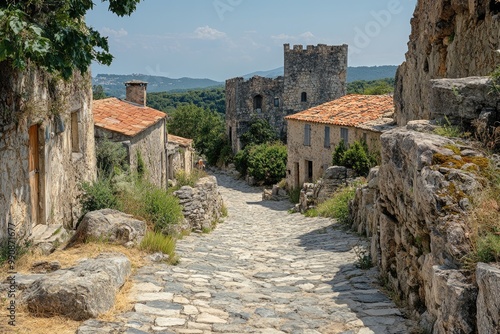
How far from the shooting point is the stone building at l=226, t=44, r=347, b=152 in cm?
4481

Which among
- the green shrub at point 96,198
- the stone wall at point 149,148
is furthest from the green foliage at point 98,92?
the green shrub at point 96,198

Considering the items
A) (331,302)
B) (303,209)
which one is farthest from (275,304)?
(303,209)

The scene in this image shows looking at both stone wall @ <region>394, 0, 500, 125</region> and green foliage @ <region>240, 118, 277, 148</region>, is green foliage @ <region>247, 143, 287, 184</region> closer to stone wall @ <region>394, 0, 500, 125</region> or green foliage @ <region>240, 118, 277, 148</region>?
green foliage @ <region>240, 118, 277, 148</region>

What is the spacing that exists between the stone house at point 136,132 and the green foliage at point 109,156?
0.39 m

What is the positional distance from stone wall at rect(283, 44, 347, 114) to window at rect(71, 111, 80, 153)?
3593cm

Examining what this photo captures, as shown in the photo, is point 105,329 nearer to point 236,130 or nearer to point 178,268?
point 178,268

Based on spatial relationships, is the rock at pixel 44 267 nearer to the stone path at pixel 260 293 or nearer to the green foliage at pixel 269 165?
the stone path at pixel 260 293

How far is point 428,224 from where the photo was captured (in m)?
5.13

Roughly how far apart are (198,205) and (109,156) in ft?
9.77

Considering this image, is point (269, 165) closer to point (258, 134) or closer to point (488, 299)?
point (258, 134)

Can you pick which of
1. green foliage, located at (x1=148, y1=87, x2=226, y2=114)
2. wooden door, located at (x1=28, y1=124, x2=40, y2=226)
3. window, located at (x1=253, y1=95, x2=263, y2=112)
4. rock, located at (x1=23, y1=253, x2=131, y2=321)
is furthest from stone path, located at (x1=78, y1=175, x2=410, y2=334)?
green foliage, located at (x1=148, y1=87, x2=226, y2=114)

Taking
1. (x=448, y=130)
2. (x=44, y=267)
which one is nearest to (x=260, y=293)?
(x=44, y=267)

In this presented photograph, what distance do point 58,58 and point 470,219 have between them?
4.72 m

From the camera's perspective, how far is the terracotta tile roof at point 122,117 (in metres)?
13.9
